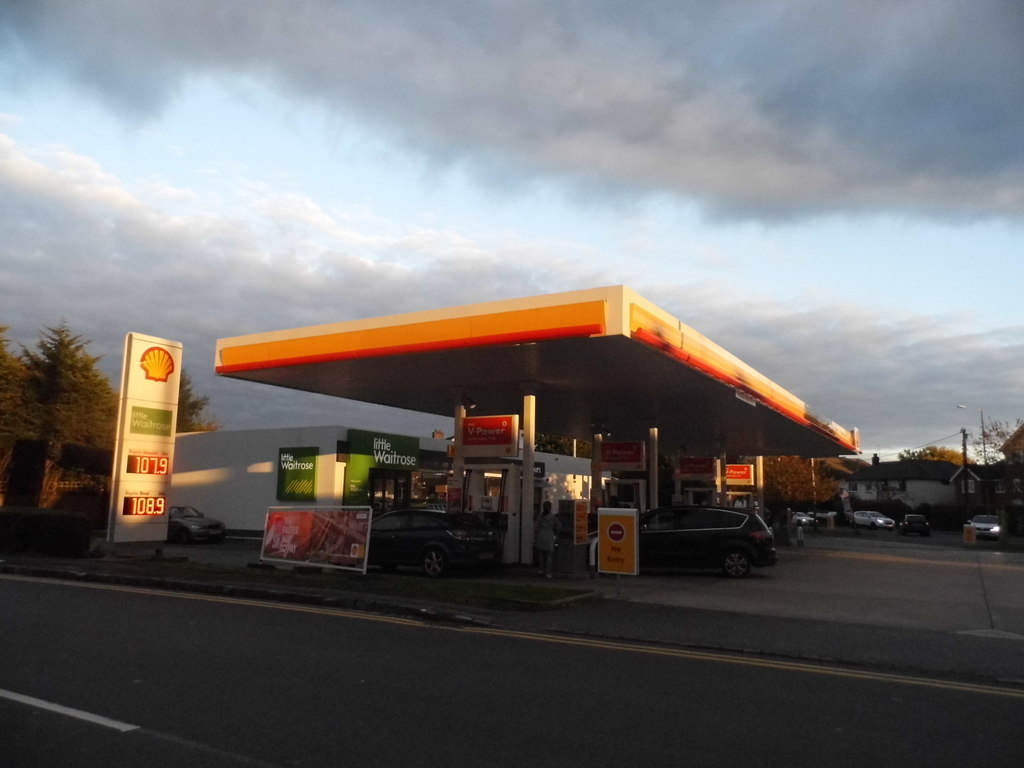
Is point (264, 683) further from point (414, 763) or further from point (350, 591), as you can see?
point (350, 591)

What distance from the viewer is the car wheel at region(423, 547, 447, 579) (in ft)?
56.5

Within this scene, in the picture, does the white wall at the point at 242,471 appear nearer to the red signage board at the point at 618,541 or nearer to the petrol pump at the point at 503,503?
the petrol pump at the point at 503,503

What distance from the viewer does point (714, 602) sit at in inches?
559

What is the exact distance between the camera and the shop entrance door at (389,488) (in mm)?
32062

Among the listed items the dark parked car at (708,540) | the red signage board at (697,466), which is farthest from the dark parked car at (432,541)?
the red signage board at (697,466)

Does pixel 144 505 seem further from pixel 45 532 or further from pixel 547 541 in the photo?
pixel 547 541

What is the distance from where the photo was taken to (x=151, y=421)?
65.2 ft

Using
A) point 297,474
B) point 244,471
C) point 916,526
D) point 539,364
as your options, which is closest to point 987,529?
point 916,526

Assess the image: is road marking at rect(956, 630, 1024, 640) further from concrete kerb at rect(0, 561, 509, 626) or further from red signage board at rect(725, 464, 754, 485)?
red signage board at rect(725, 464, 754, 485)

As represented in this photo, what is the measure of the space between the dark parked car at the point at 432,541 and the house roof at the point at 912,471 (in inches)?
2864

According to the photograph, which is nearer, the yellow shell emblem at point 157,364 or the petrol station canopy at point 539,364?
the petrol station canopy at point 539,364

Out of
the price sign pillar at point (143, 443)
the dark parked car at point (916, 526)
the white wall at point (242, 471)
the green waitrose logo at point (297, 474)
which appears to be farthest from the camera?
the dark parked car at point (916, 526)

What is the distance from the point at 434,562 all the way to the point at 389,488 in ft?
52.3

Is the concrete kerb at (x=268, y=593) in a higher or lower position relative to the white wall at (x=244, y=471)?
lower
